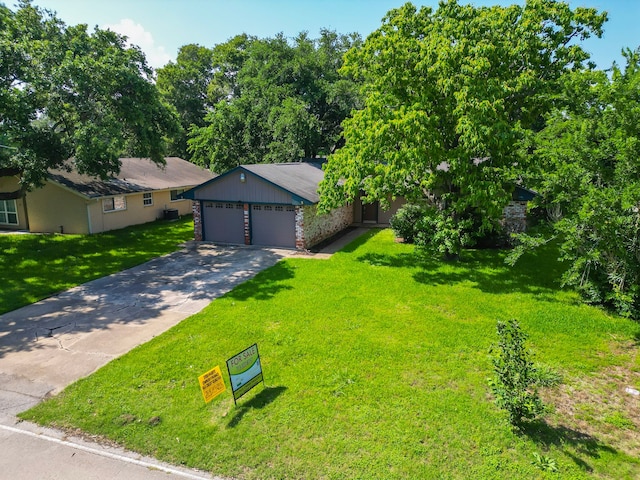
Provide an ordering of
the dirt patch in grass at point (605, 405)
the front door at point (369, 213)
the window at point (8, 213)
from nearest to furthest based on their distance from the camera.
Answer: the dirt patch in grass at point (605, 405)
the window at point (8, 213)
the front door at point (369, 213)

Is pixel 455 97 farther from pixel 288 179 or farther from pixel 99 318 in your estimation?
pixel 99 318

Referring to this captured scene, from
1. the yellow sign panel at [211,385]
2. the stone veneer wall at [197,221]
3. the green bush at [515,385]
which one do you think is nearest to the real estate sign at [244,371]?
the yellow sign panel at [211,385]

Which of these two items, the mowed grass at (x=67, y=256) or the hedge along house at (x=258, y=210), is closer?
the mowed grass at (x=67, y=256)

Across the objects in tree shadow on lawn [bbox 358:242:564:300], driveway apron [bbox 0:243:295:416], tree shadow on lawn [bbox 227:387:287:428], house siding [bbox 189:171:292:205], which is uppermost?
house siding [bbox 189:171:292:205]

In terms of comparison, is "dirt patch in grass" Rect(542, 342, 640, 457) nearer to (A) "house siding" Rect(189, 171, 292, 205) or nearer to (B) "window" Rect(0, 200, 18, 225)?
(A) "house siding" Rect(189, 171, 292, 205)

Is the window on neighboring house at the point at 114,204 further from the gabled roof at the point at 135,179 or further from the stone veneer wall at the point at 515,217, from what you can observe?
the stone veneer wall at the point at 515,217

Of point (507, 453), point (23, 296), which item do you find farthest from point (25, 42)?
point (507, 453)

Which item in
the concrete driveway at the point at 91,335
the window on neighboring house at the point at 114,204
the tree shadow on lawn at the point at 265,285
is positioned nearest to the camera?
the concrete driveway at the point at 91,335

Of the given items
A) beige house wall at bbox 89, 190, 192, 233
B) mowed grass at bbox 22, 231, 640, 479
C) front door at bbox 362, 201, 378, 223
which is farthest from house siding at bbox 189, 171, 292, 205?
front door at bbox 362, 201, 378, 223
